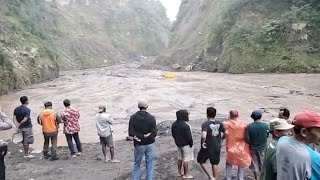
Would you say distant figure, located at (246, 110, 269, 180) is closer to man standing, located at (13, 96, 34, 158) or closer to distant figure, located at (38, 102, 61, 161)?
distant figure, located at (38, 102, 61, 161)

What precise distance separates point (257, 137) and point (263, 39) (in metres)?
30.8

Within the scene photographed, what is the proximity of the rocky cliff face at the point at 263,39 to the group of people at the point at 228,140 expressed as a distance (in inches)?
1026

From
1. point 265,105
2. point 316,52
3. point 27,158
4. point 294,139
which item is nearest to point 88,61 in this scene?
point 316,52

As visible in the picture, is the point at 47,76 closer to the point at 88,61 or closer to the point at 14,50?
the point at 14,50

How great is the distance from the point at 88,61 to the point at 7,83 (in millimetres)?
41237

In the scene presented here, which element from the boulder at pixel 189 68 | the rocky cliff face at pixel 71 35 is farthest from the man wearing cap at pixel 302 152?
the boulder at pixel 189 68

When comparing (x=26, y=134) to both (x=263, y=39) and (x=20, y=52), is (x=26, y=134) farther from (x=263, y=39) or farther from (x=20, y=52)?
(x=263, y=39)

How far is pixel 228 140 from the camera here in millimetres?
7324

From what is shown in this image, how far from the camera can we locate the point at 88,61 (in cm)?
7038

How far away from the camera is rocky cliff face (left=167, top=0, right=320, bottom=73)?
33.4m

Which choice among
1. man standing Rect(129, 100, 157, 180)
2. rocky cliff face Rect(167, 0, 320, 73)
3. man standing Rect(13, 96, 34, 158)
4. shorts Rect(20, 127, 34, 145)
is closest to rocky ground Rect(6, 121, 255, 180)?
shorts Rect(20, 127, 34, 145)

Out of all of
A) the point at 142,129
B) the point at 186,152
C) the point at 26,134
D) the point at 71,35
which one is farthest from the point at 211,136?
the point at 71,35

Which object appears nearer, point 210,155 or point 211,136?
point 211,136

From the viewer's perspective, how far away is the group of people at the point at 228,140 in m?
3.21
